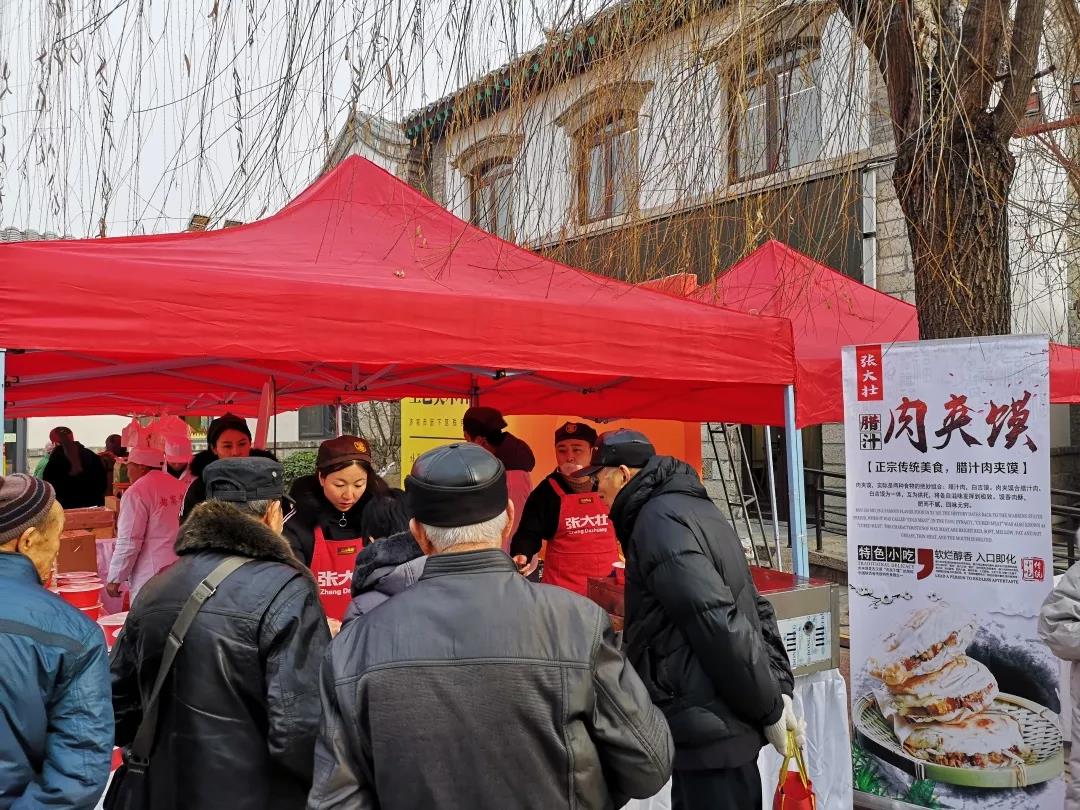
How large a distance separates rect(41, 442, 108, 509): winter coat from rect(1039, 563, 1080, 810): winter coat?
8.08 meters

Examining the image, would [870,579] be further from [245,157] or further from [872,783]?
[245,157]

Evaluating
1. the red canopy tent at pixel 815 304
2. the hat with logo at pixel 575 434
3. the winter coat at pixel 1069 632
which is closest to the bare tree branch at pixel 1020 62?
the red canopy tent at pixel 815 304

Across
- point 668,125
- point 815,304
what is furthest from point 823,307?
point 668,125

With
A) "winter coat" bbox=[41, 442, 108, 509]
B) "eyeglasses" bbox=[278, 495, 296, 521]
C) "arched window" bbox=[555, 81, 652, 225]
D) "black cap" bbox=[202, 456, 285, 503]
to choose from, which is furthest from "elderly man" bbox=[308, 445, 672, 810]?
"winter coat" bbox=[41, 442, 108, 509]

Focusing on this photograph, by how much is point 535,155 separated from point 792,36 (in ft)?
3.66

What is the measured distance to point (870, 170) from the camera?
360 inches

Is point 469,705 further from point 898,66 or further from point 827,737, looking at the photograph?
point 898,66

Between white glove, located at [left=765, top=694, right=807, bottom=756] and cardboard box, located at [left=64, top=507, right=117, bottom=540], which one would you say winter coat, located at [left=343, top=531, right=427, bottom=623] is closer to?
white glove, located at [left=765, top=694, right=807, bottom=756]

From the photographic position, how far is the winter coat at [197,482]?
3819 mm

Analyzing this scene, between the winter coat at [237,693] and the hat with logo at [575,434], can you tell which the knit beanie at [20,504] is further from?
the hat with logo at [575,434]

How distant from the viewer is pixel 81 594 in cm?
318

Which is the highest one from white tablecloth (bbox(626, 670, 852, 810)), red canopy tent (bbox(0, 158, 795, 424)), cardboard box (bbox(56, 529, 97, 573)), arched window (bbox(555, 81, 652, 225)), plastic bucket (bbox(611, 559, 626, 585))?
arched window (bbox(555, 81, 652, 225))

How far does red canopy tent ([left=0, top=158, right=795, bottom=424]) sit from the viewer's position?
2.72m

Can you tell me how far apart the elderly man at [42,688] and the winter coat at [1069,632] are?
9.77 ft
